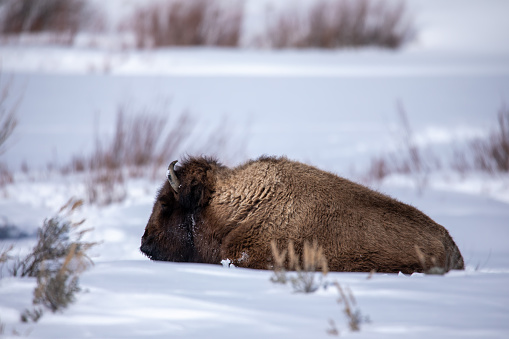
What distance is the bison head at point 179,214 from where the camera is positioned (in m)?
4.25

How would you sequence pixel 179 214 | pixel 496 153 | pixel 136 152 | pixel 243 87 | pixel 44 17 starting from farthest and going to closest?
pixel 44 17
pixel 243 87
pixel 136 152
pixel 496 153
pixel 179 214

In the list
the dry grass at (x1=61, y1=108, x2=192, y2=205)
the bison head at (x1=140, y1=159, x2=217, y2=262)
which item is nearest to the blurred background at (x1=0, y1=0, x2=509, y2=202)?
the dry grass at (x1=61, y1=108, x2=192, y2=205)

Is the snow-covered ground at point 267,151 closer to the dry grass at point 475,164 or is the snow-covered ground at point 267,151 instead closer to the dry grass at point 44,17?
the dry grass at point 475,164

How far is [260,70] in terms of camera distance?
59.2 ft

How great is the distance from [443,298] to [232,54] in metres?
17.1

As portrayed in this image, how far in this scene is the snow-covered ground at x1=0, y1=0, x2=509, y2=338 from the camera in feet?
9.21

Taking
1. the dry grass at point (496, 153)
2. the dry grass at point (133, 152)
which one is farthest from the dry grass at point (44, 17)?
the dry grass at point (496, 153)

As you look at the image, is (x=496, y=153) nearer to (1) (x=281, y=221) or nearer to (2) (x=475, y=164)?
(2) (x=475, y=164)

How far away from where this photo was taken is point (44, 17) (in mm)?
20672

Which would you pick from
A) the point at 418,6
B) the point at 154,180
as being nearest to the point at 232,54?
the point at 418,6

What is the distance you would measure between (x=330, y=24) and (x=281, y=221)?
17.9m

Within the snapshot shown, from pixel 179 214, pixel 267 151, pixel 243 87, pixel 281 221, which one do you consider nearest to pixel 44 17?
pixel 243 87

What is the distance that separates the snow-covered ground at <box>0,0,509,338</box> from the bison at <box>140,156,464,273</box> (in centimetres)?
27

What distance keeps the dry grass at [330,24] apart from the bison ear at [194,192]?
56.5 feet
